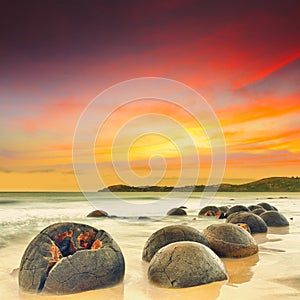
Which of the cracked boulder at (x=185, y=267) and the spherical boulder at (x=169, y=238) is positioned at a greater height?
the spherical boulder at (x=169, y=238)

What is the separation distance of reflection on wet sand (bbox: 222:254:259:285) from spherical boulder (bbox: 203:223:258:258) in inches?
6.4

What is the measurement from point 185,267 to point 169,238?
189 cm

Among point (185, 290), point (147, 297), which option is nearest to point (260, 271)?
point (185, 290)

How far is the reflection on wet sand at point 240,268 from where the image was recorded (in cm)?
646

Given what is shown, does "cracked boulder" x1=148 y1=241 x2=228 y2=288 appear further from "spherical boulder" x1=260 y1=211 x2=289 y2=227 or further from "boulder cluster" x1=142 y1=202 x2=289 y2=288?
"spherical boulder" x1=260 y1=211 x2=289 y2=227

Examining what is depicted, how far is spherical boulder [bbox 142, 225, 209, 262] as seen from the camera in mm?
7863

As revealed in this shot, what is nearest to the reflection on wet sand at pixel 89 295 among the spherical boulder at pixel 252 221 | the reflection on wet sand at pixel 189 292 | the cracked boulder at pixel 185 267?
the reflection on wet sand at pixel 189 292

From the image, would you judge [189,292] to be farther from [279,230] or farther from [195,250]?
[279,230]

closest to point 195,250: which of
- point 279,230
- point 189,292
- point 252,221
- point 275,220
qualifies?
point 189,292

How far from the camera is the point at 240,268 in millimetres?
7367

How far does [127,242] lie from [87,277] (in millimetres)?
5570

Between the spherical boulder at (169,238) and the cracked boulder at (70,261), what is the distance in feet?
5.55

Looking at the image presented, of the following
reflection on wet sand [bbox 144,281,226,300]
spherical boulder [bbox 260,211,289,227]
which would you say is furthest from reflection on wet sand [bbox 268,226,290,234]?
reflection on wet sand [bbox 144,281,226,300]

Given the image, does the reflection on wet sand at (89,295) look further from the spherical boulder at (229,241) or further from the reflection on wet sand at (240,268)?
the spherical boulder at (229,241)
